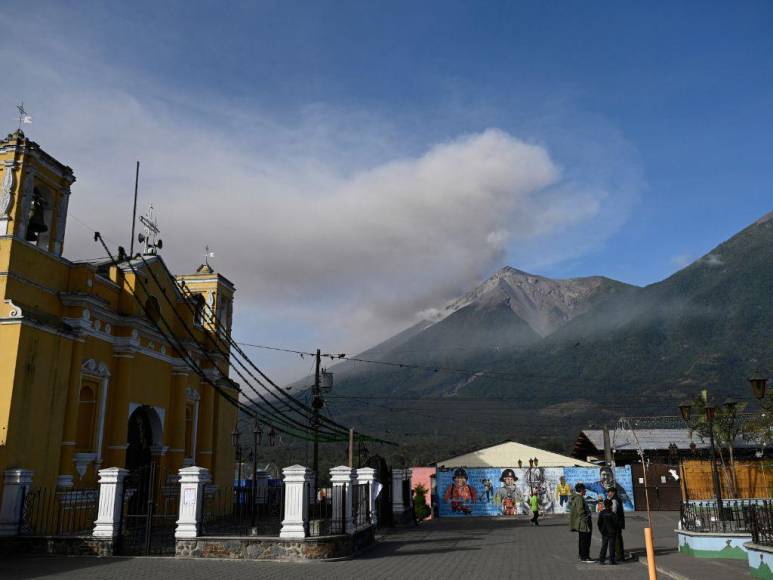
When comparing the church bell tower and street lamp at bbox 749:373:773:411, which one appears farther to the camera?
the church bell tower

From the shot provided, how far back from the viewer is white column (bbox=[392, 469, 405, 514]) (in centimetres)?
2675

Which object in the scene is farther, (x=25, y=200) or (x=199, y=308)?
(x=199, y=308)

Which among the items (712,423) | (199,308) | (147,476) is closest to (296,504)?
(147,476)

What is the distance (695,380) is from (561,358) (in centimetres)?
5177

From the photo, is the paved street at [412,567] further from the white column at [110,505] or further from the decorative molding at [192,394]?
the decorative molding at [192,394]

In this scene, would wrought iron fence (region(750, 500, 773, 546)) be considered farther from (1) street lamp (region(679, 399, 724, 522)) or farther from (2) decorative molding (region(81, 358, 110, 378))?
(2) decorative molding (region(81, 358, 110, 378))

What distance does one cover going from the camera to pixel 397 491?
2747cm

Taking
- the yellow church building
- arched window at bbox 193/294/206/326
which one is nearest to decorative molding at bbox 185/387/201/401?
the yellow church building

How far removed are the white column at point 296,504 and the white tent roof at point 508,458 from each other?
25758 mm

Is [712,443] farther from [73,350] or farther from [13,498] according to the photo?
[73,350]

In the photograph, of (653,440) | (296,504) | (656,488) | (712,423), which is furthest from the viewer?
(653,440)

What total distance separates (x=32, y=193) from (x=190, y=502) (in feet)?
29.8

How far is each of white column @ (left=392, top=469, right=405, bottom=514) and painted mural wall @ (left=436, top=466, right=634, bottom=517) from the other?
8.57 m

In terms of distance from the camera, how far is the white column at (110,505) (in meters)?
14.9
